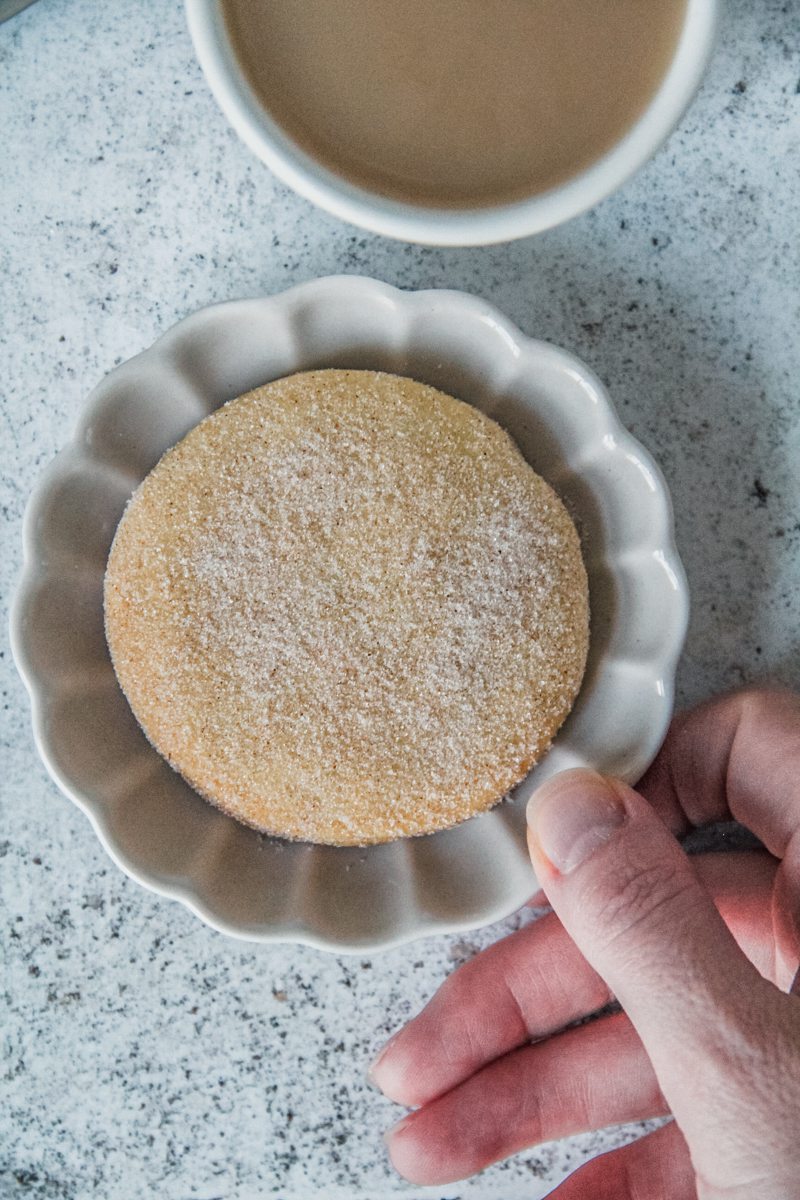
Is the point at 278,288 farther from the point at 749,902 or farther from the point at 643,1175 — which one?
the point at 643,1175

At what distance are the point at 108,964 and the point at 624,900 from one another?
17.6 inches

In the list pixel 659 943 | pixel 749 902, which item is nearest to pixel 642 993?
pixel 659 943

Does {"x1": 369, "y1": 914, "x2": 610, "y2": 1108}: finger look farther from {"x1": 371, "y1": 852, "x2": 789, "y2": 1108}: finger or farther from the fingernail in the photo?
the fingernail

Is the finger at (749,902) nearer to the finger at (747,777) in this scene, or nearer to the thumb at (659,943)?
the finger at (747,777)

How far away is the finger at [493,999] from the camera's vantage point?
2.81 ft

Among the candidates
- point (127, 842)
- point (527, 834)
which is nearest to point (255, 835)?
point (127, 842)

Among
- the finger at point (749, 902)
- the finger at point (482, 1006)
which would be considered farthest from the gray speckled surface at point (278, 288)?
the finger at point (749, 902)

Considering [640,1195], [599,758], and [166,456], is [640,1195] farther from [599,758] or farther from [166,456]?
[166,456]

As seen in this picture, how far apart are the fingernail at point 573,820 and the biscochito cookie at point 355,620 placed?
0.07 m

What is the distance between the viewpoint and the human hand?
652mm

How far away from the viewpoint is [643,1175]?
0.87m

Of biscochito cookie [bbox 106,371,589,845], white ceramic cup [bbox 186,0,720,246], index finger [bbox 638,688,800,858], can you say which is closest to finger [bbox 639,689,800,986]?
index finger [bbox 638,688,800,858]

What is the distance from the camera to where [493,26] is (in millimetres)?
642

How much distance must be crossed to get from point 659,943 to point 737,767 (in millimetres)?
201
